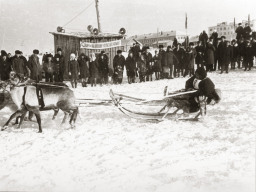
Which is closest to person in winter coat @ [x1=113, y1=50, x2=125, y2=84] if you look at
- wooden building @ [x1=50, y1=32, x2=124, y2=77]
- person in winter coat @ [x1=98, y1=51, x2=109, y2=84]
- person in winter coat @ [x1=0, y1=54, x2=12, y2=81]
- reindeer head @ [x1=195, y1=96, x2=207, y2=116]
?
person in winter coat @ [x1=98, y1=51, x2=109, y2=84]

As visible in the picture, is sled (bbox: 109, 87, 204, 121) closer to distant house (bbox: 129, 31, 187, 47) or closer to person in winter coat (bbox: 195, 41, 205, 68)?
person in winter coat (bbox: 195, 41, 205, 68)

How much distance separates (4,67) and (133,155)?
316 inches

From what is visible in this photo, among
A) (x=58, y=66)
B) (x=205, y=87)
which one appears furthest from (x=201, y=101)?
(x=58, y=66)

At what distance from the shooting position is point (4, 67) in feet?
37.6

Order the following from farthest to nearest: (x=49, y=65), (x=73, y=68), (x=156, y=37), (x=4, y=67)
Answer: (x=156, y=37), (x=73, y=68), (x=49, y=65), (x=4, y=67)

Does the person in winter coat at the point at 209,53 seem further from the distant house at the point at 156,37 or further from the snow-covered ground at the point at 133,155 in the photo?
the distant house at the point at 156,37

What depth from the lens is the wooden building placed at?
50.3 ft

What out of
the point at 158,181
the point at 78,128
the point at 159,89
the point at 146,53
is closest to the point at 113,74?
the point at 146,53

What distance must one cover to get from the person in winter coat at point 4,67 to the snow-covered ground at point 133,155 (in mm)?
4626

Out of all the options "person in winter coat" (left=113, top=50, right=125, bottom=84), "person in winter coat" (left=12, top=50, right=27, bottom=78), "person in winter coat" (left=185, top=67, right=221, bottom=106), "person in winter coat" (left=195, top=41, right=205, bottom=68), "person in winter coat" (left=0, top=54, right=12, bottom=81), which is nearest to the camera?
"person in winter coat" (left=185, top=67, right=221, bottom=106)

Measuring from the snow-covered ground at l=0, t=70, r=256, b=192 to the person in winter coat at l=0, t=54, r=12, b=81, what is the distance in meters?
4.63

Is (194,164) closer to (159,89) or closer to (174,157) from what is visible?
(174,157)

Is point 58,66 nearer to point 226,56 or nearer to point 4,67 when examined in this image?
point 4,67

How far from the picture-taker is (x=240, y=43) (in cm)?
1484
